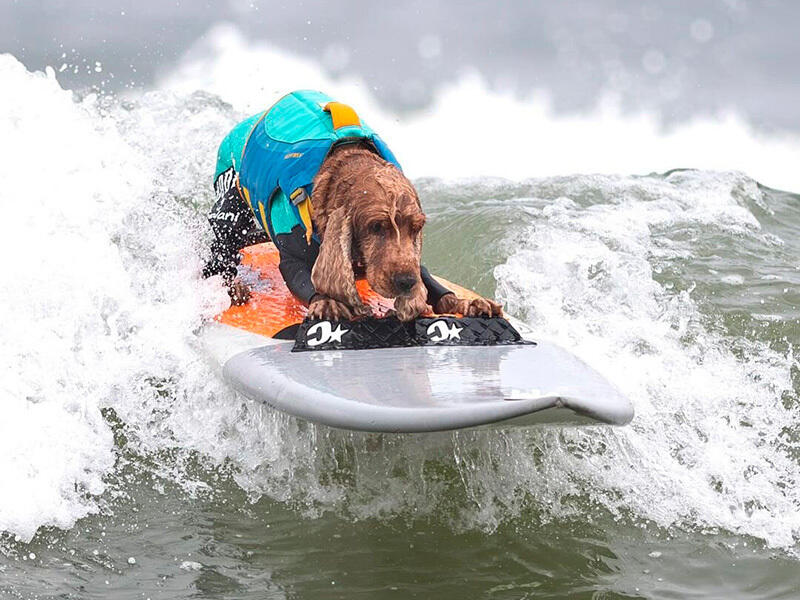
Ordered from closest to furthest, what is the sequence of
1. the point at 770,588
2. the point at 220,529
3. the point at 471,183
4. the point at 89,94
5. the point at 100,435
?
the point at 770,588 → the point at 220,529 → the point at 100,435 → the point at 89,94 → the point at 471,183

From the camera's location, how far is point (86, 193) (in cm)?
718

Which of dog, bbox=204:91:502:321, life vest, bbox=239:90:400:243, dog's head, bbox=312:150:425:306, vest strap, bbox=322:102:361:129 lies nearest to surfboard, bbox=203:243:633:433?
dog, bbox=204:91:502:321

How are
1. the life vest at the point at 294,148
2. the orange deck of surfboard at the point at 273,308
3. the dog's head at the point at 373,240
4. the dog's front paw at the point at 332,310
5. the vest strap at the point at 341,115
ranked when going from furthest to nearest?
the orange deck of surfboard at the point at 273,308 → the vest strap at the point at 341,115 → the life vest at the point at 294,148 → the dog's front paw at the point at 332,310 → the dog's head at the point at 373,240

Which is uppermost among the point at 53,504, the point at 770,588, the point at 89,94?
the point at 89,94

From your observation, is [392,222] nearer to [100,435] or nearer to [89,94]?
[100,435]

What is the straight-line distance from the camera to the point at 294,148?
15.7 feet

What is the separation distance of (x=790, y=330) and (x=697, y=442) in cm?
214

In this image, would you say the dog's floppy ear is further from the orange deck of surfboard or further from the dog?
the orange deck of surfboard

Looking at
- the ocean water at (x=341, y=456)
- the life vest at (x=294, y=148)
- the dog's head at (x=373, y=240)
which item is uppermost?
the life vest at (x=294, y=148)

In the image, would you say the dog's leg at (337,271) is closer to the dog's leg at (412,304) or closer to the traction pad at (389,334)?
the traction pad at (389,334)

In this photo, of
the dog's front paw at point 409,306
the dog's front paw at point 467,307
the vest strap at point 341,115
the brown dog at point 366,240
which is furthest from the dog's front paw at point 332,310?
the vest strap at point 341,115

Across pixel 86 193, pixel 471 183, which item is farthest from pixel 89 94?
pixel 471 183

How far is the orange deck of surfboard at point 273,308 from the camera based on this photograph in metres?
4.99

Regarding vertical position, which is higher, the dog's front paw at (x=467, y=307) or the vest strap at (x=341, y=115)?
the vest strap at (x=341, y=115)
